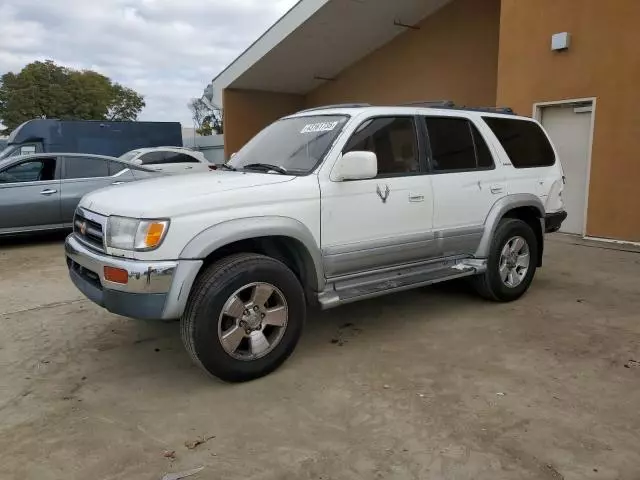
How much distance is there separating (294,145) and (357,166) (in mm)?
755

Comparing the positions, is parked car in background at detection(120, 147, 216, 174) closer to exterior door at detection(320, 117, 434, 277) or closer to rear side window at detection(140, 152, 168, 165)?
rear side window at detection(140, 152, 168, 165)

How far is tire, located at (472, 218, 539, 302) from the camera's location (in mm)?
5094

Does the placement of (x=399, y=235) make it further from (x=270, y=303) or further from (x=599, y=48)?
(x=599, y=48)

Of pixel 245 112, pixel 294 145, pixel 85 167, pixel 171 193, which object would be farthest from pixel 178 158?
pixel 171 193

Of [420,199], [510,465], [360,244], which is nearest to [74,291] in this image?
[360,244]

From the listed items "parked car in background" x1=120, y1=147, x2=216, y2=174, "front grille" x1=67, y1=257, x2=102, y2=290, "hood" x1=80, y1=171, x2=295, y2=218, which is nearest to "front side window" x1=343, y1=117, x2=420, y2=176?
"hood" x1=80, y1=171, x2=295, y2=218

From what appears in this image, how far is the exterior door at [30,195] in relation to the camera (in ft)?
26.6

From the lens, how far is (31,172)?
27.6 ft

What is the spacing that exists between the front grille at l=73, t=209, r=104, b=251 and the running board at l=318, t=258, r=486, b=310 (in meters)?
1.59

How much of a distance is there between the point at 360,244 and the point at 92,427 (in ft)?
7.22

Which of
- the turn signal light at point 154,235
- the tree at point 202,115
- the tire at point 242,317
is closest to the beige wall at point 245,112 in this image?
the tire at point 242,317

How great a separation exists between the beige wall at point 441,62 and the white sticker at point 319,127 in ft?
29.7

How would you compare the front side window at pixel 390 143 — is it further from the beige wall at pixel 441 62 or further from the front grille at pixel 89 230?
the beige wall at pixel 441 62

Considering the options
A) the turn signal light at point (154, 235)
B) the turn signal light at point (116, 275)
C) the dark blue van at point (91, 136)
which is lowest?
the turn signal light at point (116, 275)
